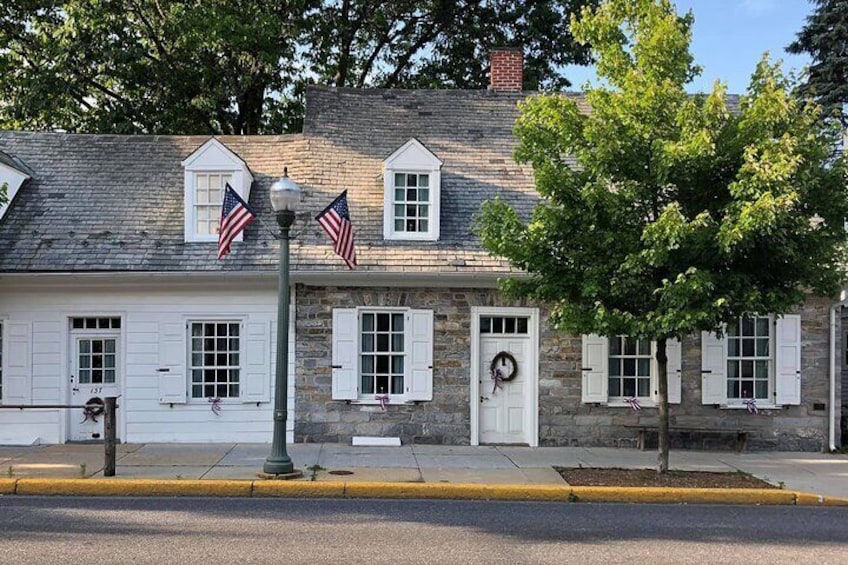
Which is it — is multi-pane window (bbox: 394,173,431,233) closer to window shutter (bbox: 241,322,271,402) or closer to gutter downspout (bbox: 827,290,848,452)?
window shutter (bbox: 241,322,271,402)

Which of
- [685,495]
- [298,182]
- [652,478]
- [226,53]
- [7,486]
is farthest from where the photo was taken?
[226,53]

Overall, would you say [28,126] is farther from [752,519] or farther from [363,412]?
[752,519]

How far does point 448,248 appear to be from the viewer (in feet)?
44.0

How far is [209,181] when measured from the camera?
1393 cm

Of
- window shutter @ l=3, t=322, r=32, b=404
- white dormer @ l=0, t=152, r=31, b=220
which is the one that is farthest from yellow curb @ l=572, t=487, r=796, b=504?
white dormer @ l=0, t=152, r=31, b=220

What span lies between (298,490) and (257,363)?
407 cm

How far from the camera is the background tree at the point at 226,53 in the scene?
67.5ft

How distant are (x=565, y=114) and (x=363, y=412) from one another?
19.8 ft

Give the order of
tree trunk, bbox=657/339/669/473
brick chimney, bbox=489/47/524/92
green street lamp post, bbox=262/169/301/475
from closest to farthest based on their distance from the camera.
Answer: green street lamp post, bbox=262/169/301/475 < tree trunk, bbox=657/339/669/473 < brick chimney, bbox=489/47/524/92

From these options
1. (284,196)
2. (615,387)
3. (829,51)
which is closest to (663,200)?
(615,387)

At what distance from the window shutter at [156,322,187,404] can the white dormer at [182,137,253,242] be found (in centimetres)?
184

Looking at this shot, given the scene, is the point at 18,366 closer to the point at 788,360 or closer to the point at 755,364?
the point at 755,364

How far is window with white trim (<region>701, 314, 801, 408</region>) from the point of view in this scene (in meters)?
13.3

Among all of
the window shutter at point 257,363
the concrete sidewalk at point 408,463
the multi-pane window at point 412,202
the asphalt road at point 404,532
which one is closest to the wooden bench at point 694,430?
the concrete sidewalk at point 408,463
